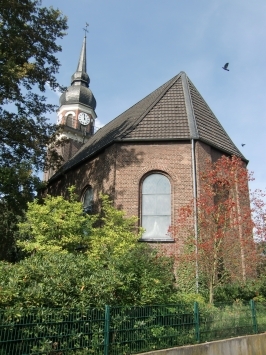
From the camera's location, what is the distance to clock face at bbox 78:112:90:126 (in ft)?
128

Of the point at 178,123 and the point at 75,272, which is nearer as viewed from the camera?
the point at 75,272

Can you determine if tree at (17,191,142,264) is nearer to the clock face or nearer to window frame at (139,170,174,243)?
window frame at (139,170,174,243)

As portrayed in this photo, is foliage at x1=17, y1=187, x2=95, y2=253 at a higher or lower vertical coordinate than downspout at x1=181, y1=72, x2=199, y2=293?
lower

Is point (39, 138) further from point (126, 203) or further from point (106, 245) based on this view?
point (106, 245)

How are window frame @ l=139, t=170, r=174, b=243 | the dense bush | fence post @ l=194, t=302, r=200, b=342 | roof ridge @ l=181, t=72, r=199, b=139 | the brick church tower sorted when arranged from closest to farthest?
the dense bush, fence post @ l=194, t=302, r=200, b=342, window frame @ l=139, t=170, r=174, b=243, roof ridge @ l=181, t=72, r=199, b=139, the brick church tower

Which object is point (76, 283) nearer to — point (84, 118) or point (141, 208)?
point (141, 208)

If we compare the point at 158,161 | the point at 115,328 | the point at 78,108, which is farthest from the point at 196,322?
the point at 78,108

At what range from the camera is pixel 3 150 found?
14508 mm

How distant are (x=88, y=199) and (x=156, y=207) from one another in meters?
4.19

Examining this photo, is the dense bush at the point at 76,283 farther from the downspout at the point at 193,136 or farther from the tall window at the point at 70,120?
the tall window at the point at 70,120

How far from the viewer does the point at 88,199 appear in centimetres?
1814

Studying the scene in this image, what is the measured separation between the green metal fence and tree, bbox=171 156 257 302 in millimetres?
2320

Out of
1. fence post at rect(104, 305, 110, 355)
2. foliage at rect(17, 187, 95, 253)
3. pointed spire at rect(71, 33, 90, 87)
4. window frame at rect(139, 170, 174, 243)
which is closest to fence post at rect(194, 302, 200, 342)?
fence post at rect(104, 305, 110, 355)

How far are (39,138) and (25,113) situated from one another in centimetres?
124
